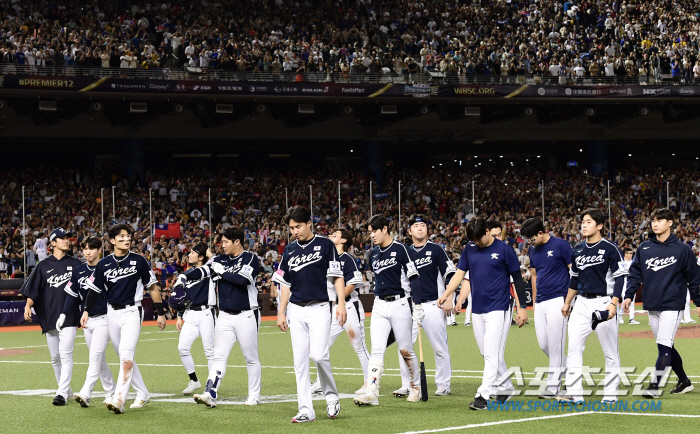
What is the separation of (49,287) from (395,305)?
4699mm

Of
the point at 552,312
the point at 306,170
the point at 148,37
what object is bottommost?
the point at 552,312

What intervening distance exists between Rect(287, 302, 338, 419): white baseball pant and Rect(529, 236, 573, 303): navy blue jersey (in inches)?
104

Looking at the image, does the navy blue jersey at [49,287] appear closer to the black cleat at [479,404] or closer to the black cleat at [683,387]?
the black cleat at [479,404]

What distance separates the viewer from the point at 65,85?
34875 millimetres

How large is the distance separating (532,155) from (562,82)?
7.18m

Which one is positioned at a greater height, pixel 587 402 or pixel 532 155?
pixel 532 155

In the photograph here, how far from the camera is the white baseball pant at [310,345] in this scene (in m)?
9.30

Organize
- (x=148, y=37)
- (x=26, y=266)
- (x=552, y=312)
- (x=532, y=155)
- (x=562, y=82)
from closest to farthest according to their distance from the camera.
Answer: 1. (x=552, y=312)
2. (x=26, y=266)
3. (x=148, y=37)
4. (x=562, y=82)
5. (x=532, y=155)

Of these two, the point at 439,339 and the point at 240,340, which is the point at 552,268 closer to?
the point at 439,339

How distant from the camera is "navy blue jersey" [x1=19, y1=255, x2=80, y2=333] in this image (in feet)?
38.1

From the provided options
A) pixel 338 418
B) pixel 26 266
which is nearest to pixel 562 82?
pixel 26 266

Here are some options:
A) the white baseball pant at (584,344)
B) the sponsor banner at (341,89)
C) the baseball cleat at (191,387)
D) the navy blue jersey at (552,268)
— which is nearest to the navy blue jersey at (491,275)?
the navy blue jersey at (552,268)

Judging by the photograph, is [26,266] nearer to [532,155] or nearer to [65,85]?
[65,85]

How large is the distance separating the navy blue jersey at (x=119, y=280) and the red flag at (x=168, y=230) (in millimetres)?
24358
